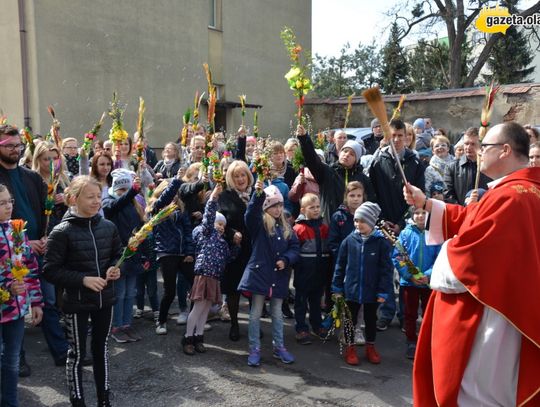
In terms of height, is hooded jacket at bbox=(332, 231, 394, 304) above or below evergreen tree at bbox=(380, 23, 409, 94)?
below

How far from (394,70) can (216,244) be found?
30.3m

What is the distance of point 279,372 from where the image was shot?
5016 millimetres

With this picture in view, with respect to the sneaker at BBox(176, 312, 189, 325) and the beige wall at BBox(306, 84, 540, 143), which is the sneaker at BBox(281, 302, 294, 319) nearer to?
the sneaker at BBox(176, 312, 189, 325)

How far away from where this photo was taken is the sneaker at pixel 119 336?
5.70 m

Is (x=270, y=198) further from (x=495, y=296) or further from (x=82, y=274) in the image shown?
(x=495, y=296)

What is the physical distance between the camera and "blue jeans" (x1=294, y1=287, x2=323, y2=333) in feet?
19.2

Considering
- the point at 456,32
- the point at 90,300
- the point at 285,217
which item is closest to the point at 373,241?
the point at 285,217

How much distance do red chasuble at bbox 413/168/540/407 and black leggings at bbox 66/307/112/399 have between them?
2.52 m

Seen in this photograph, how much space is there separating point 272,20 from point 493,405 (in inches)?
854

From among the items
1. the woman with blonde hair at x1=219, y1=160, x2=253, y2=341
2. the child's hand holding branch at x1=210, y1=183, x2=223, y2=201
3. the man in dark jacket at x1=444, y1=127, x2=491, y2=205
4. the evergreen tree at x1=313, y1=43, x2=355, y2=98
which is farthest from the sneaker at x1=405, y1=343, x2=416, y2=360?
the evergreen tree at x1=313, y1=43, x2=355, y2=98

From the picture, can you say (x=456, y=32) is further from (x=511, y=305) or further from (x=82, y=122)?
(x=511, y=305)

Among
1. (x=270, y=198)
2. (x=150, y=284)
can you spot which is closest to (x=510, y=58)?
(x=270, y=198)

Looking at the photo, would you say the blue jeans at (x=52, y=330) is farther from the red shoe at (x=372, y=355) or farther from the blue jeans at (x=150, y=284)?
the red shoe at (x=372, y=355)

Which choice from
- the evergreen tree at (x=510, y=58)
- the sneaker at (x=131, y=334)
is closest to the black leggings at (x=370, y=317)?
the sneaker at (x=131, y=334)
